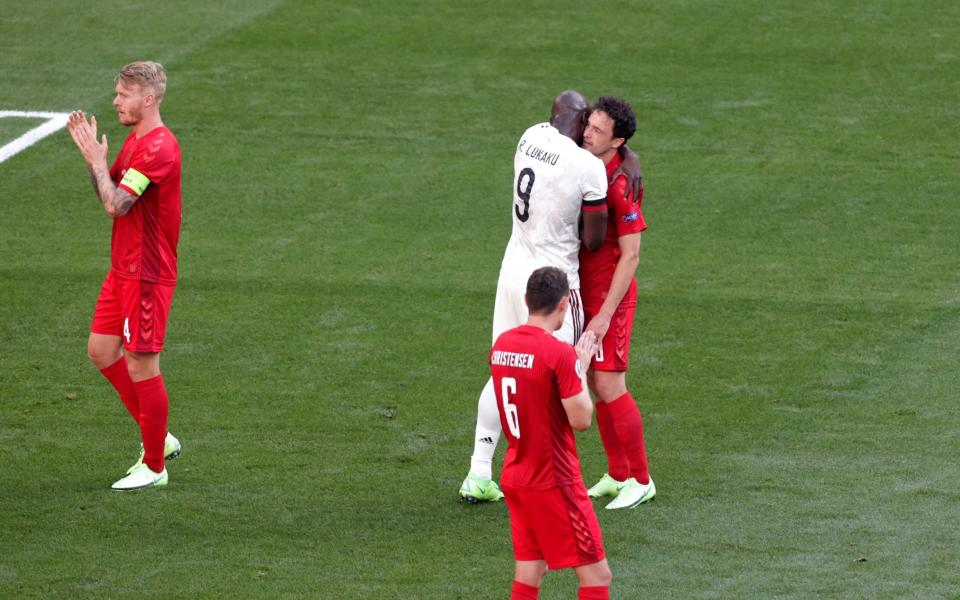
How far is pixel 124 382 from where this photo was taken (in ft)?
25.0

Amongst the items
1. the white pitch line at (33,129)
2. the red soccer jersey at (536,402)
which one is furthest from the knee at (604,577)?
A: the white pitch line at (33,129)

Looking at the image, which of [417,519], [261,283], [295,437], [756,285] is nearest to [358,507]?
[417,519]

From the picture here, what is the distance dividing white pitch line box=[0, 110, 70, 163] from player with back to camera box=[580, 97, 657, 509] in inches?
311

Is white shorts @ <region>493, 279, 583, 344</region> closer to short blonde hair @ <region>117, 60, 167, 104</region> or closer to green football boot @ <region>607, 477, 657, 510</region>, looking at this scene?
green football boot @ <region>607, 477, 657, 510</region>

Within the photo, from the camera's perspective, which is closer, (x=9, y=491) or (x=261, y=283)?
(x=9, y=491)

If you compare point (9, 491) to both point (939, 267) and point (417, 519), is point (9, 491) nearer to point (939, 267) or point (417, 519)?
point (417, 519)

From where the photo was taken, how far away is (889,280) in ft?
35.5

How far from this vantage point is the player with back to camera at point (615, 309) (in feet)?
23.2

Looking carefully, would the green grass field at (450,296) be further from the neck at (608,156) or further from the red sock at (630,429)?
the neck at (608,156)

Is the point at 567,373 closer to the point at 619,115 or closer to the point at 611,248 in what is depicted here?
the point at 611,248

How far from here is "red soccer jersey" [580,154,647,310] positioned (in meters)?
Answer: 7.10

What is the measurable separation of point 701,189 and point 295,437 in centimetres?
562

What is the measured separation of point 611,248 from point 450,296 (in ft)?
11.3

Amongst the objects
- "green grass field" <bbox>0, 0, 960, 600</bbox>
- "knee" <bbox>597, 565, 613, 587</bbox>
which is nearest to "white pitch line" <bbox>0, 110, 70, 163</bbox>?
"green grass field" <bbox>0, 0, 960, 600</bbox>
